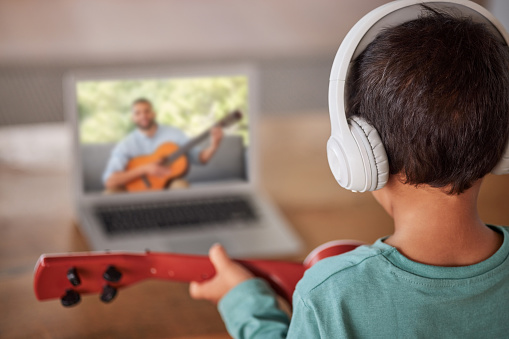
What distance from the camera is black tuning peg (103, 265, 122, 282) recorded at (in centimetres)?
83

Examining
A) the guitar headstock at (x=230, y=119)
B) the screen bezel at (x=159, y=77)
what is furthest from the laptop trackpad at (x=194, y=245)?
the guitar headstock at (x=230, y=119)

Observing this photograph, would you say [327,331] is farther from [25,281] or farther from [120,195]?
[120,195]

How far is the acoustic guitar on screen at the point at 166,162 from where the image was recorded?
1.24 metres

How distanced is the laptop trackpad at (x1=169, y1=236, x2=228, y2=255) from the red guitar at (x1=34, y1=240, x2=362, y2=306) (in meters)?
0.30

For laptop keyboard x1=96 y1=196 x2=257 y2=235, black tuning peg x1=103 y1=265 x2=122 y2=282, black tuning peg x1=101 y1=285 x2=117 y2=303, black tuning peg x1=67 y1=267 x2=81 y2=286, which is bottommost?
laptop keyboard x1=96 y1=196 x2=257 y2=235

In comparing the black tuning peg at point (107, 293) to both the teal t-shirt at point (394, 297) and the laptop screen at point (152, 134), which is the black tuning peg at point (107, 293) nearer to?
the teal t-shirt at point (394, 297)

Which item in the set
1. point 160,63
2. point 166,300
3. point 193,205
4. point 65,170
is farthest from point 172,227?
point 160,63

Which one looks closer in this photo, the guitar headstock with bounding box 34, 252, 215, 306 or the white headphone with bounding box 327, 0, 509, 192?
the white headphone with bounding box 327, 0, 509, 192

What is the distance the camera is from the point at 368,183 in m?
0.63

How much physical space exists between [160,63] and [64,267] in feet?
7.70

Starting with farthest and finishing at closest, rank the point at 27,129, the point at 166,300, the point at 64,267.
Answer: the point at 27,129 < the point at 166,300 < the point at 64,267

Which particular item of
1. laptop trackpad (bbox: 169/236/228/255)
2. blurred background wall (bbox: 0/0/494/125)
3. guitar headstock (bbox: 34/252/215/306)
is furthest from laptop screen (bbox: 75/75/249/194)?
blurred background wall (bbox: 0/0/494/125)

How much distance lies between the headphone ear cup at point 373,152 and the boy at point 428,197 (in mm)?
11

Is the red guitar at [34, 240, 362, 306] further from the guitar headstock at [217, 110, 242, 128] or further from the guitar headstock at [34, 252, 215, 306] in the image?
the guitar headstock at [217, 110, 242, 128]
